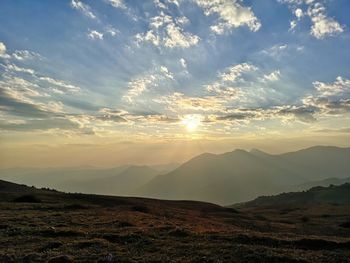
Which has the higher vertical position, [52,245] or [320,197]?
[320,197]

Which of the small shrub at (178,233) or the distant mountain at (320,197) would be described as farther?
the distant mountain at (320,197)

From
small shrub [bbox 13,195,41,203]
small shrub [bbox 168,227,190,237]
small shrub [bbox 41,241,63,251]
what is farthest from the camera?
small shrub [bbox 13,195,41,203]

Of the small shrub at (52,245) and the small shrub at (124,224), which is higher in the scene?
the small shrub at (124,224)

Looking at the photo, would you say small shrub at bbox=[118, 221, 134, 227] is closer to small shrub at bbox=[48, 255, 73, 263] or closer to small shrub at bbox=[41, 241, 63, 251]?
small shrub at bbox=[41, 241, 63, 251]

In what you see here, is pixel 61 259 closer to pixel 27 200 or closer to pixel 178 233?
pixel 178 233

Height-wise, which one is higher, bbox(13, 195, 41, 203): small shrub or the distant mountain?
the distant mountain

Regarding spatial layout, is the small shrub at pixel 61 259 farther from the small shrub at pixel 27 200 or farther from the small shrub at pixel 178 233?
the small shrub at pixel 27 200

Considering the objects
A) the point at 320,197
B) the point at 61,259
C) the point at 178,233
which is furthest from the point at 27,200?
the point at 320,197

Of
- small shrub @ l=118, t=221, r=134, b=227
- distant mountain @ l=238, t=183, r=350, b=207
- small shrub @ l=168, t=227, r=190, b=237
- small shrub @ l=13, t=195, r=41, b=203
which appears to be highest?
distant mountain @ l=238, t=183, r=350, b=207

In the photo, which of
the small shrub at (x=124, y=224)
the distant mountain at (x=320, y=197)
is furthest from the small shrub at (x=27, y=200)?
the distant mountain at (x=320, y=197)

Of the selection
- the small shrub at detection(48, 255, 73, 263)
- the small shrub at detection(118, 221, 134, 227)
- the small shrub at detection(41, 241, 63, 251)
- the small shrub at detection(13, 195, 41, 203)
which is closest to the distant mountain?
the small shrub at detection(13, 195, 41, 203)

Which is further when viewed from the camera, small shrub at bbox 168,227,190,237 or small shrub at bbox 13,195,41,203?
small shrub at bbox 13,195,41,203

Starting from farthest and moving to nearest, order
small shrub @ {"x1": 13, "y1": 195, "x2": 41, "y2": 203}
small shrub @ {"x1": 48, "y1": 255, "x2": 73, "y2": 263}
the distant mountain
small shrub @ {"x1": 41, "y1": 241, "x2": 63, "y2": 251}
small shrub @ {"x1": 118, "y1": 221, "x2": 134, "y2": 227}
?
the distant mountain < small shrub @ {"x1": 13, "y1": 195, "x2": 41, "y2": 203} < small shrub @ {"x1": 118, "y1": 221, "x2": 134, "y2": 227} < small shrub @ {"x1": 41, "y1": 241, "x2": 63, "y2": 251} < small shrub @ {"x1": 48, "y1": 255, "x2": 73, "y2": 263}

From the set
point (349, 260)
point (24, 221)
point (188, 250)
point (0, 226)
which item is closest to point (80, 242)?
point (188, 250)
